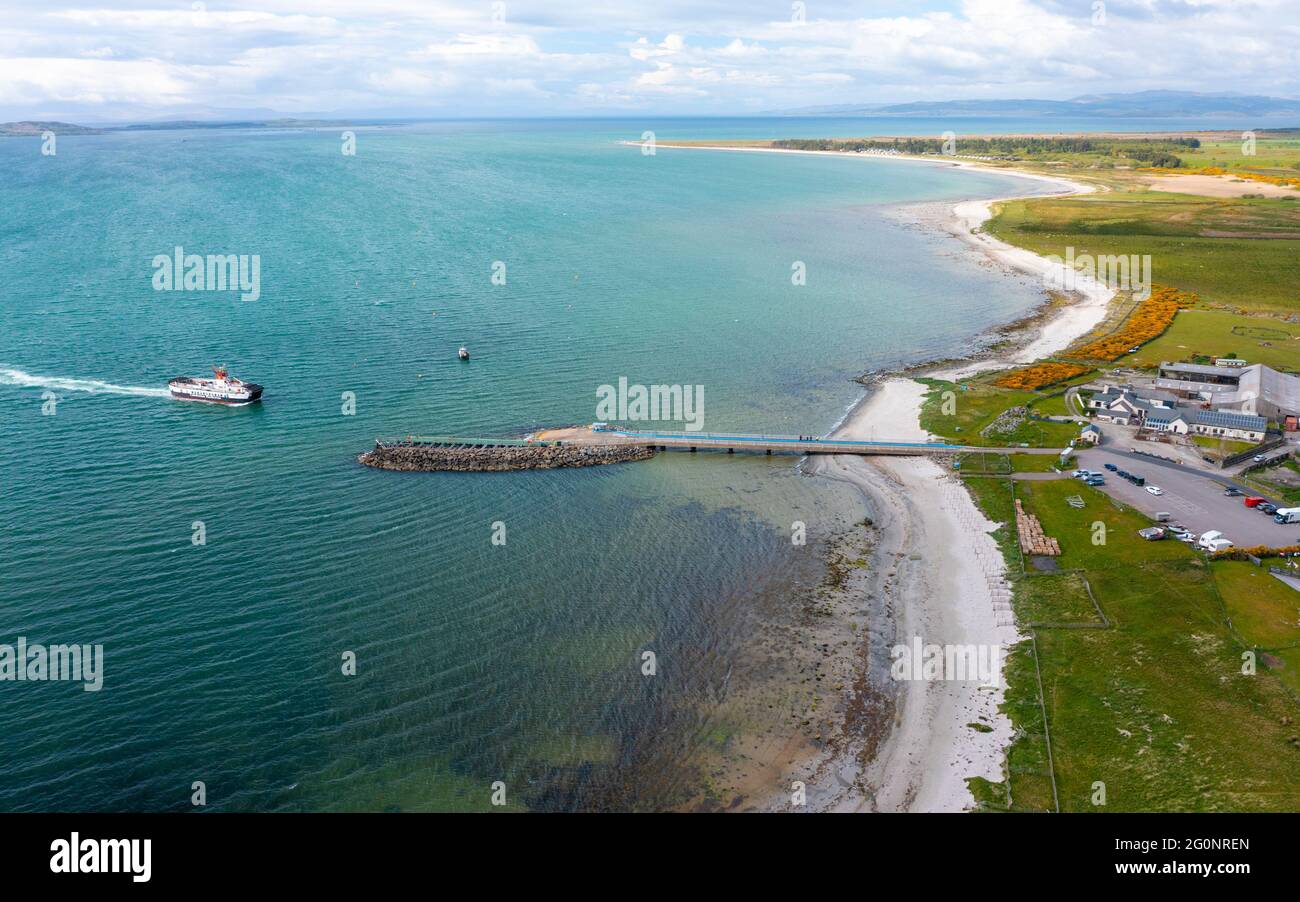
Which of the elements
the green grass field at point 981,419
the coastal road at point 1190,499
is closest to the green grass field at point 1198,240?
the green grass field at point 981,419

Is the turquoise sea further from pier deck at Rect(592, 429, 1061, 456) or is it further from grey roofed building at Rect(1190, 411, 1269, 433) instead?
grey roofed building at Rect(1190, 411, 1269, 433)

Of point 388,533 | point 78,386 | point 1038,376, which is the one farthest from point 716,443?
point 78,386

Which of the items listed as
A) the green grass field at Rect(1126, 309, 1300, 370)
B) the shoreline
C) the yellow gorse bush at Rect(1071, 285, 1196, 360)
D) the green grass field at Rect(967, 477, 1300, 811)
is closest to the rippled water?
the shoreline

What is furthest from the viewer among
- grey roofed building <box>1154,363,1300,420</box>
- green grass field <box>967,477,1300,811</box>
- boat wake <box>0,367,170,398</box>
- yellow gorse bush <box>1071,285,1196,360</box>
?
yellow gorse bush <box>1071,285,1196,360</box>

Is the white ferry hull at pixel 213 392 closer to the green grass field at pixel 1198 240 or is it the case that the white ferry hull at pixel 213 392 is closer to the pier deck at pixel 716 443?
the pier deck at pixel 716 443

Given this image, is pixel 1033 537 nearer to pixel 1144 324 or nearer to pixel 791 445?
pixel 791 445

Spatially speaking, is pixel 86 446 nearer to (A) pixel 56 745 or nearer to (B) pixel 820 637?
(A) pixel 56 745

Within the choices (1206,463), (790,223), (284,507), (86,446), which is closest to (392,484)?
(284,507)
